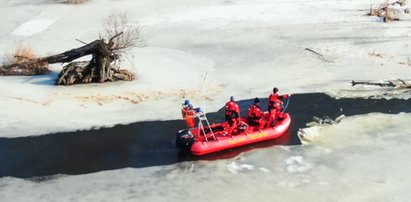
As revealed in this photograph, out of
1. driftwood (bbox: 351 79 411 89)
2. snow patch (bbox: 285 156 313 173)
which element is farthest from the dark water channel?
driftwood (bbox: 351 79 411 89)

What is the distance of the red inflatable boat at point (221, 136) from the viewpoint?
13.1 m

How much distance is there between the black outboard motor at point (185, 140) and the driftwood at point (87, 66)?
5.58 meters

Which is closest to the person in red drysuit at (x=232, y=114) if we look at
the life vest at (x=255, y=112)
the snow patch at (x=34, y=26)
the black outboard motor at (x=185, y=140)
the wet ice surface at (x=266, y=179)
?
the life vest at (x=255, y=112)

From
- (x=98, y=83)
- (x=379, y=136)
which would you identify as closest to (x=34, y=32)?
(x=98, y=83)

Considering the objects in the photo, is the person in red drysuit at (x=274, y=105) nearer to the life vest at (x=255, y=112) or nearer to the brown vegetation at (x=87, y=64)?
the life vest at (x=255, y=112)

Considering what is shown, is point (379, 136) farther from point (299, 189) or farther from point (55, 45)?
point (55, 45)

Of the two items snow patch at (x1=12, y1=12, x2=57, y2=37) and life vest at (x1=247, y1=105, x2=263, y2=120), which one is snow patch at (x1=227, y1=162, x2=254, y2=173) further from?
snow patch at (x1=12, y1=12, x2=57, y2=37)

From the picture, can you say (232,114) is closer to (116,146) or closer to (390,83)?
(116,146)

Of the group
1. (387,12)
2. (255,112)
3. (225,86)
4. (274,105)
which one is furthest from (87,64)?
(387,12)

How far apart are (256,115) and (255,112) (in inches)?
4.1

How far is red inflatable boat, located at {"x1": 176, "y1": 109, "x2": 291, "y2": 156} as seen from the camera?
1312cm

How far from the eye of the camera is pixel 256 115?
13922 mm

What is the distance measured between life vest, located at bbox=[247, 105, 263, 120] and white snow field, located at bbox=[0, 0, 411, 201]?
944 mm

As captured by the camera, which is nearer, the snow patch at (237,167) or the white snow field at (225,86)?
the white snow field at (225,86)
